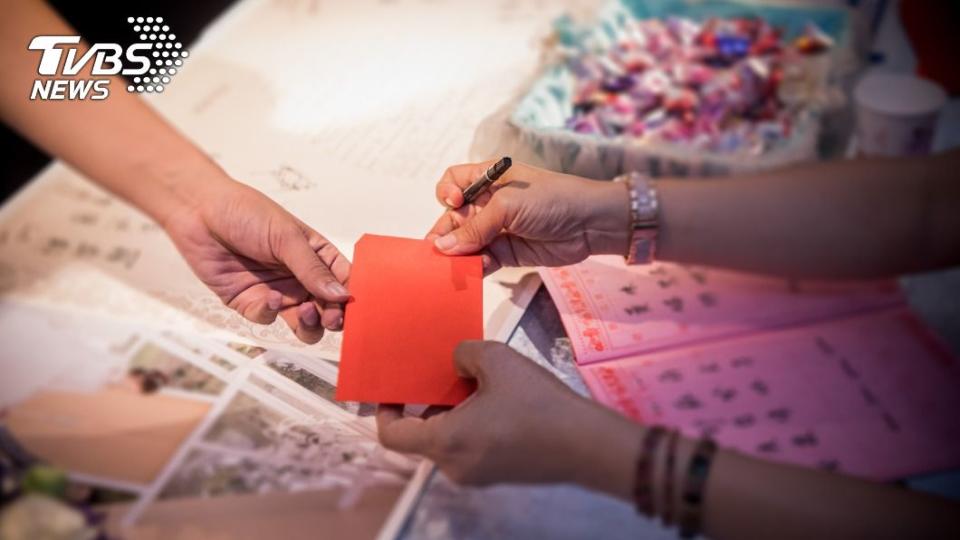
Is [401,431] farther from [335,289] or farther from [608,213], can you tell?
[608,213]

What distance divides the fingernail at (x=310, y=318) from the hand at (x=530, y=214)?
0.52 feet

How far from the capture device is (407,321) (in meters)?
0.80

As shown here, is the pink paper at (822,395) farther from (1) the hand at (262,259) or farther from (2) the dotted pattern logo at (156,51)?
(2) the dotted pattern logo at (156,51)

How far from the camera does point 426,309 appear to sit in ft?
2.64

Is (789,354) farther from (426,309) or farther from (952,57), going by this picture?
(952,57)

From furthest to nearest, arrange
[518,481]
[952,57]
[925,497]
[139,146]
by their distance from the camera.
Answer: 1. [952,57]
2. [139,146]
3. [518,481]
4. [925,497]

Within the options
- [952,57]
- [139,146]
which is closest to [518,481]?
[139,146]

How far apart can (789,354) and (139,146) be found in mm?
759

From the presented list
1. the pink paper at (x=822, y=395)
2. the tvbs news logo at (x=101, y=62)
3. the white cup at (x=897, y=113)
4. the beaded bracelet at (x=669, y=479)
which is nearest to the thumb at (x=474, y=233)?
the pink paper at (x=822, y=395)

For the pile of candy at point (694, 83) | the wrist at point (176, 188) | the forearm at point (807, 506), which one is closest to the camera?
the forearm at point (807, 506)

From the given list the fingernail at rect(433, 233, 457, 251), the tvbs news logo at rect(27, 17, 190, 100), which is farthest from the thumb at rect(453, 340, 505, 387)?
the tvbs news logo at rect(27, 17, 190, 100)

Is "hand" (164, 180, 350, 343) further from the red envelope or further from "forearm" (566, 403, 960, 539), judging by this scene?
"forearm" (566, 403, 960, 539)

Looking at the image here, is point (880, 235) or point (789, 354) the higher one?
point (880, 235)

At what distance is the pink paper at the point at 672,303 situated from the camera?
0.80 meters
